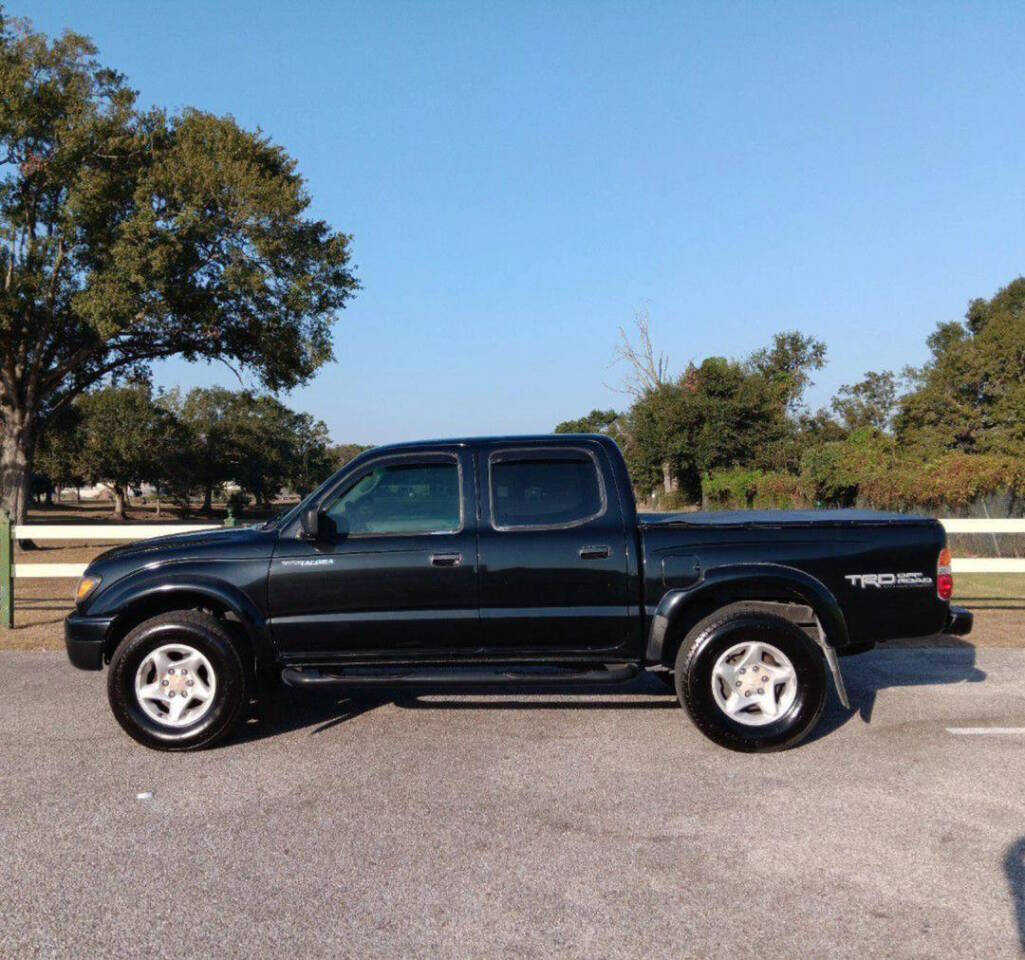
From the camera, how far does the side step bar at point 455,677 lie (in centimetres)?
546

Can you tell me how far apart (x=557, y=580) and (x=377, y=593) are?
112 centimetres

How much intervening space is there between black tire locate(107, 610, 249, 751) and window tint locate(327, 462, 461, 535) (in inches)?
40.5

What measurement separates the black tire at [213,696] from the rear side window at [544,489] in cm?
185

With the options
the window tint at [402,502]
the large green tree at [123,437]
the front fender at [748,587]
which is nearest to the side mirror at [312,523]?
the window tint at [402,502]

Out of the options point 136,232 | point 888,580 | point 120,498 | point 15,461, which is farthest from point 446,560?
point 120,498

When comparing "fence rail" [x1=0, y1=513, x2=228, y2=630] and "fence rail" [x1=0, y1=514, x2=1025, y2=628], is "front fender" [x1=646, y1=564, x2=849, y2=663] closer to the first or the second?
"fence rail" [x1=0, y1=514, x2=1025, y2=628]

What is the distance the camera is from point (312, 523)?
5488 mm

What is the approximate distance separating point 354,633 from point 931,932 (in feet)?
11.5

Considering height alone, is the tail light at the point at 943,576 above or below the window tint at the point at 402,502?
below

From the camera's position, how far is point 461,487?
575 centimetres

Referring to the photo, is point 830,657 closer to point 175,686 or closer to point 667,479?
point 175,686

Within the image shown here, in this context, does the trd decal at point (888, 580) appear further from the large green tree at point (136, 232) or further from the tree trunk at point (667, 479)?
the tree trunk at point (667, 479)

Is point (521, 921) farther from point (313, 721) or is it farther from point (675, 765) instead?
point (313, 721)

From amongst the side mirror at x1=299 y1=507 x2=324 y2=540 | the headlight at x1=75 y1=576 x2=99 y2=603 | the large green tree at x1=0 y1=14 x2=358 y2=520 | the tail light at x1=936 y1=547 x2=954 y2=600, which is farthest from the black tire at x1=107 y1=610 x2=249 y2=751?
the large green tree at x1=0 y1=14 x2=358 y2=520
